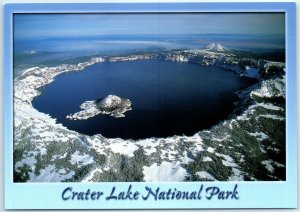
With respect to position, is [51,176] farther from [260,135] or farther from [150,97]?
[260,135]

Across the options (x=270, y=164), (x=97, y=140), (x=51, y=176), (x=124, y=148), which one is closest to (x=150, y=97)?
(x=124, y=148)

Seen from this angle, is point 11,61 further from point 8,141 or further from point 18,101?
point 8,141

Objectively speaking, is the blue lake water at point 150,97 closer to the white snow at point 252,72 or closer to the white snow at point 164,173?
the white snow at point 252,72

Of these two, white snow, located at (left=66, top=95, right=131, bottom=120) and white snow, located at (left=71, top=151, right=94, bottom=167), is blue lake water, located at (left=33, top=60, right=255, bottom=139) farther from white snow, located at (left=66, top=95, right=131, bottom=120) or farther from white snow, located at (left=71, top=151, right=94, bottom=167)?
white snow, located at (left=71, top=151, right=94, bottom=167)

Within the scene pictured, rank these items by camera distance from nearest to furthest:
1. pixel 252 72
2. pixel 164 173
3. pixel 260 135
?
pixel 164 173 → pixel 260 135 → pixel 252 72

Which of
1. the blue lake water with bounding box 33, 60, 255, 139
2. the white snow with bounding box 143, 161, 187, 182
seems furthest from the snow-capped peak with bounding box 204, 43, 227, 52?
the white snow with bounding box 143, 161, 187, 182
